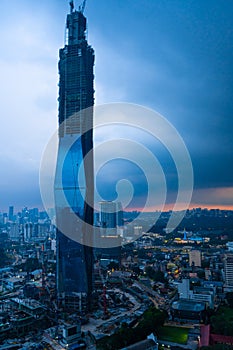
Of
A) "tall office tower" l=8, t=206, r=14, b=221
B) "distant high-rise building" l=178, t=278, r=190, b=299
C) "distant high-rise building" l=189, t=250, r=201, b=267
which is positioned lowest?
"distant high-rise building" l=178, t=278, r=190, b=299

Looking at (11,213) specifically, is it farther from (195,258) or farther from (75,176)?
(75,176)

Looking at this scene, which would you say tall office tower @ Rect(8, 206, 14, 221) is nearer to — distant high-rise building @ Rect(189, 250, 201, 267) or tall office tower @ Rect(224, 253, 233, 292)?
distant high-rise building @ Rect(189, 250, 201, 267)

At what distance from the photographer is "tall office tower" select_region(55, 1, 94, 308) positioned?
8.09 metres

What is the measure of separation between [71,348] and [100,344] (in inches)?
24.8

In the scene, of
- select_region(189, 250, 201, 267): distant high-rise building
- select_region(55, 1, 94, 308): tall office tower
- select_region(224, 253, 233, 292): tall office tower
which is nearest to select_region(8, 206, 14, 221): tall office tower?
select_region(189, 250, 201, 267): distant high-rise building

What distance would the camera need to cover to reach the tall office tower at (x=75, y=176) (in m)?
8.09

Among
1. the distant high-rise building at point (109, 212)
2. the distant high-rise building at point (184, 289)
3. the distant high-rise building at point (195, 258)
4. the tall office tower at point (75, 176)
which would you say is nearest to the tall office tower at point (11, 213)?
the distant high-rise building at point (109, 212)

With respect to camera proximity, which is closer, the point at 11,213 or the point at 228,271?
the point at 228,271

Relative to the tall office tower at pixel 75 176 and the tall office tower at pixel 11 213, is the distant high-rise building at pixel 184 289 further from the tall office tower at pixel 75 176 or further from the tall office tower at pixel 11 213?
the tall office tower at pixel 11 213

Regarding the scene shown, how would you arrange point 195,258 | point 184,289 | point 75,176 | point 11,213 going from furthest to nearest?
point 11,213 → point 195,258 → point 184,289 → point 75,176

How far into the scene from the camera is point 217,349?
4.45m

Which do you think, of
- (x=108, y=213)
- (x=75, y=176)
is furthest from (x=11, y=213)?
(x=75, y=176)

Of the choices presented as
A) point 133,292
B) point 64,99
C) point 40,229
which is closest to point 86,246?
point 133,292

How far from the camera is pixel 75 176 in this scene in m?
8.20
